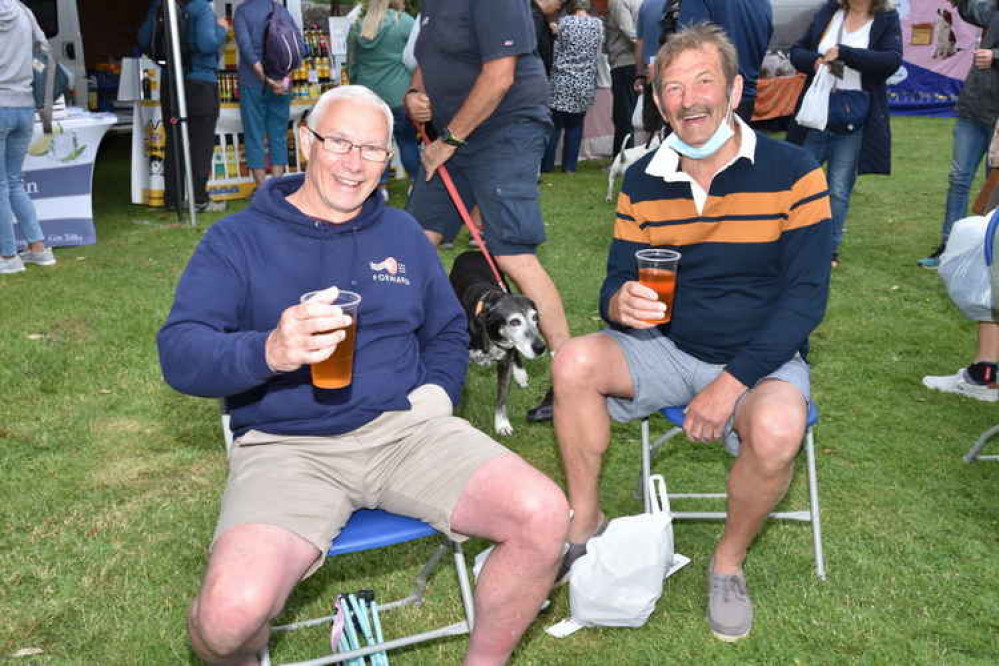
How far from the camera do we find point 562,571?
10.1 ft

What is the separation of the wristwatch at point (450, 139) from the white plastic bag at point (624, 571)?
5.97 feet

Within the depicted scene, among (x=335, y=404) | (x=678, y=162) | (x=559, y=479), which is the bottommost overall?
(x=559, y=479)

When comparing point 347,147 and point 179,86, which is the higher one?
point 347,147

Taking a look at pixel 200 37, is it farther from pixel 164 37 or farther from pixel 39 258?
pixel 39 258

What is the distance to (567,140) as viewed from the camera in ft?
36.2

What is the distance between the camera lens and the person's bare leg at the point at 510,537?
88.9 inches

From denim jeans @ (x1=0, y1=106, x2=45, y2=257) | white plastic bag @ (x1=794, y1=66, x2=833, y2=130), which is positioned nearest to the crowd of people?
white plastic bag @ (x1=794, y1=66, x2=833, y2=130)

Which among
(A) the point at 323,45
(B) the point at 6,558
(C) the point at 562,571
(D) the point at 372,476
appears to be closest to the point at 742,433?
(C) the point at 562,571

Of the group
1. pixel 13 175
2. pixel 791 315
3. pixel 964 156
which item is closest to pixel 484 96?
pixel 791 315

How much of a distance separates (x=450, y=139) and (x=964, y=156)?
414 centimetres

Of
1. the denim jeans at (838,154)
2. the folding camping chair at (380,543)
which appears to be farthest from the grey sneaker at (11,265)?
the denim jeans at (838,154)

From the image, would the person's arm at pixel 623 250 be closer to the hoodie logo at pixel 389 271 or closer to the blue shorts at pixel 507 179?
the hoodie logo at pixel 389 271

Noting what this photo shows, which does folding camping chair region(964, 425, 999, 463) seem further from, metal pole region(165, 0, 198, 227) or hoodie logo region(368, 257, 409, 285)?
metal pole region(165, 0, 198, 227)

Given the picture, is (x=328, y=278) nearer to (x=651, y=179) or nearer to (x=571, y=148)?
(x=651, y=179)
